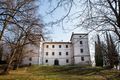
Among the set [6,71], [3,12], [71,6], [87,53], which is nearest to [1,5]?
[3,12]

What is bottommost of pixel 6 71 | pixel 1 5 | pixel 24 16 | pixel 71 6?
pixel 6 71

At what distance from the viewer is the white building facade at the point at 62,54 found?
66000mm

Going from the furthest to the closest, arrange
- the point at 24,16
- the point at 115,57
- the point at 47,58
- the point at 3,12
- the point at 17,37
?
1. the point at 47,58
2. the point at 17,37
3. the point at 115,57
4. the point at 3,12
5. the point at 24,16

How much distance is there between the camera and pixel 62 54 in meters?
70.3

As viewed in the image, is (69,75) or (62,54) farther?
(62,54)

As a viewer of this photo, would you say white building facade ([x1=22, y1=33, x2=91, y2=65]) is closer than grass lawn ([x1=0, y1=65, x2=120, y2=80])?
No

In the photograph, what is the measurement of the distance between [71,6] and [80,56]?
6175 centimetres

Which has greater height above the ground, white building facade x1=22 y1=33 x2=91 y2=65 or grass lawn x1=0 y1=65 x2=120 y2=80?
white building facade x1=22 y1=33 x2=91 y2=65

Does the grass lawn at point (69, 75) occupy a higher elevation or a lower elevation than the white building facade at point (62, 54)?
lower

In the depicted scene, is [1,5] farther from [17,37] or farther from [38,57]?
[38,57]

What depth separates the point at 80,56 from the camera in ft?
220

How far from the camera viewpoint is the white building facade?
66000 mm

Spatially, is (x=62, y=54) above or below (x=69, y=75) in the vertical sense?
above

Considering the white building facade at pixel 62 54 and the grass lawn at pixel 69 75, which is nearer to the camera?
the grass lawn at pixel 69 75
